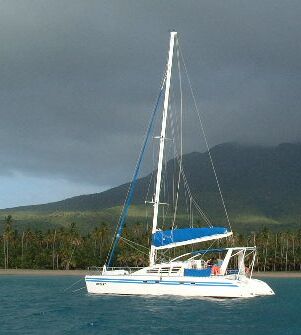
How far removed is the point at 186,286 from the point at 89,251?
100088 millimetres

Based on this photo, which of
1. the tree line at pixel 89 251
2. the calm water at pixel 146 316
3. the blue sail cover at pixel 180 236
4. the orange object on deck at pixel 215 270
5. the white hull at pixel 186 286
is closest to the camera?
the calm water at pixel 146 316

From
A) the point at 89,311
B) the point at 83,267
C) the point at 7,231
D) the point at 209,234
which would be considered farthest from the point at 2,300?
the point at 7,231

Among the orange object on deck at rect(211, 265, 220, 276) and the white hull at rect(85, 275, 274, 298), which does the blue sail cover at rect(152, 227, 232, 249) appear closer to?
the orange object on deck at rect(211, 265, 220, 276)

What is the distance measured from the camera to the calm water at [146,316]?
38.1 metres

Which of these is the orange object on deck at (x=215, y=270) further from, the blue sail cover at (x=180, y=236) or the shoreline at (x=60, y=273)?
the shoreline at (x=60, y=273)

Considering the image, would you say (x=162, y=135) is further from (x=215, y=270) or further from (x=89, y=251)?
(x=89, y=251)

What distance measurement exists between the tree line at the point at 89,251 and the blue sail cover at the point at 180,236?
8327 cm

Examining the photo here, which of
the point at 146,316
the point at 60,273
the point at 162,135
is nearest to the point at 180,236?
the point at 162,135

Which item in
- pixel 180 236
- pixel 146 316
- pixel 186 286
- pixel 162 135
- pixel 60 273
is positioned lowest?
pixel 60 273

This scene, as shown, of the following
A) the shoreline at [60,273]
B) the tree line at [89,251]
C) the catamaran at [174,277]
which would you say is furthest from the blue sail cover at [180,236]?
the tree line at [89,251]

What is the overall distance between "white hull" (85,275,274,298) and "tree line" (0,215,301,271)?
8340 cm

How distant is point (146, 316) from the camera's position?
141 ft

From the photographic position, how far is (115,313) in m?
44.6

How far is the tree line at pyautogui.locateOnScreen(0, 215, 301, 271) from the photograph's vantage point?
143 m
